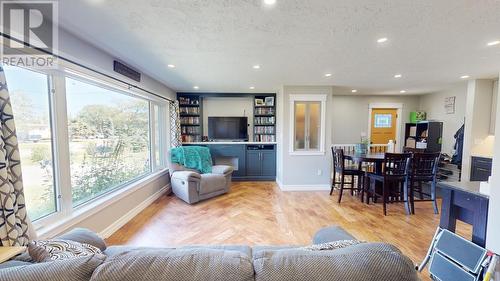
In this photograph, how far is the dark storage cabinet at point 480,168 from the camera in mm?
3732

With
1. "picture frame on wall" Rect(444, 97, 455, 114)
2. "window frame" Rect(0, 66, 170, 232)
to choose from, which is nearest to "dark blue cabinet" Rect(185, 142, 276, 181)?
"window frame" Rect(0, 66, 170, 232)

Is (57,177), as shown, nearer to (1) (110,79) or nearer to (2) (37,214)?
(2) (37,214)

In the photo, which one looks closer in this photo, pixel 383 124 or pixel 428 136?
pixel 428 136

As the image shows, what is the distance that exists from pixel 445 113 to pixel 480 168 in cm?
195

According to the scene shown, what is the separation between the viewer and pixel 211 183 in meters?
4.03

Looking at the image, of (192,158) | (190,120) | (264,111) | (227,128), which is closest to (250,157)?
(227,128)

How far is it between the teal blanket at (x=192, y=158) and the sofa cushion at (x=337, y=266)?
3736 millimetres

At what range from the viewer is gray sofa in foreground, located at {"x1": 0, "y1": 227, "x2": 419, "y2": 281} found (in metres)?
0.74

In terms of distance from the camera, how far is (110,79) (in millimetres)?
2736

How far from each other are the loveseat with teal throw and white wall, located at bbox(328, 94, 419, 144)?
3724 millimetres

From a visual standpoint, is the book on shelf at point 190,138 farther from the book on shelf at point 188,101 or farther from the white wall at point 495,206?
the white wall at point 495,206

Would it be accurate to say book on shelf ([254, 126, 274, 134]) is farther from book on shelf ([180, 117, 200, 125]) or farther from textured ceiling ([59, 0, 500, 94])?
textured ceiling ([59, 0, 500, 94])

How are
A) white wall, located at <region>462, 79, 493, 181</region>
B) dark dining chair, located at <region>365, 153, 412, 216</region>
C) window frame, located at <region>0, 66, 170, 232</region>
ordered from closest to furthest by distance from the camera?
window frame, located at <region>0, 66, 170, 232</region> → dark dining chair, located at <region>365, 153, 412, 216</region> → white wall, located at <region>462, 79, 493, 181</region>

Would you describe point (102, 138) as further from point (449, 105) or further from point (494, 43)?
point (449, 105)
